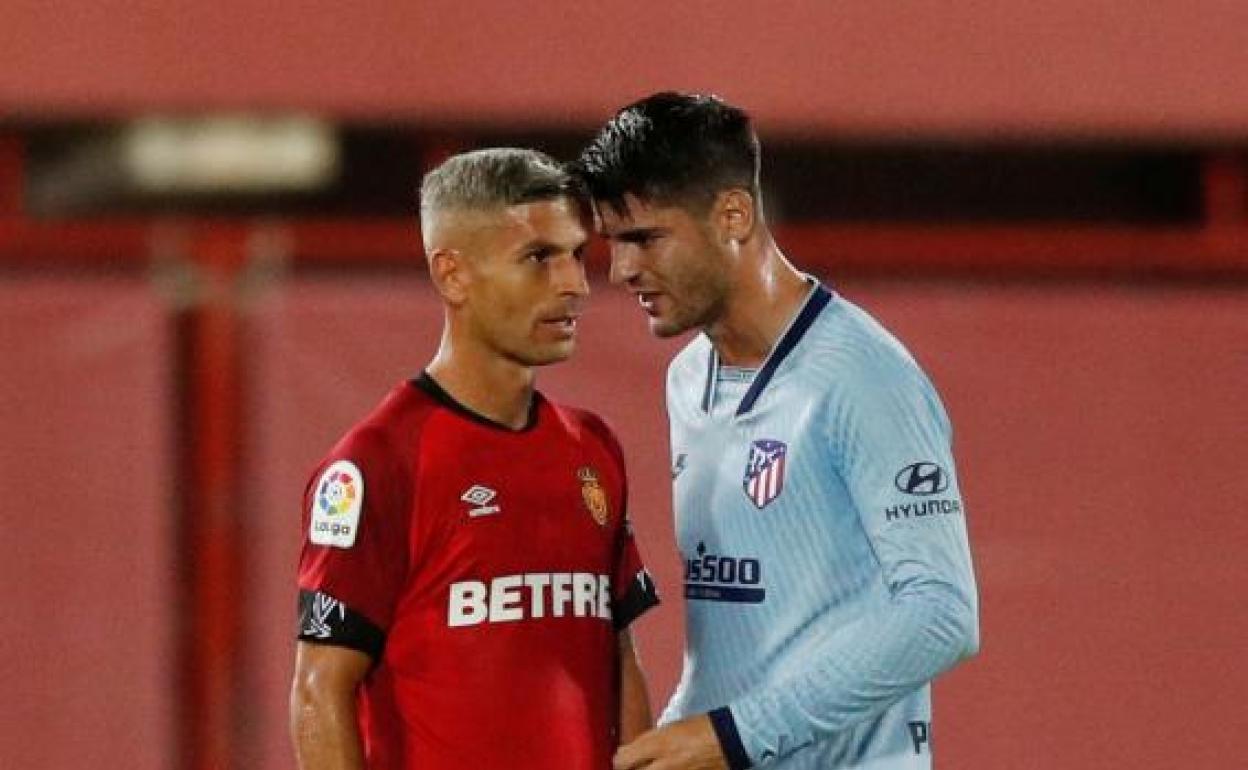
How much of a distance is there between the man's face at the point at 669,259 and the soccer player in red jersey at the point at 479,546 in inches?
2.5

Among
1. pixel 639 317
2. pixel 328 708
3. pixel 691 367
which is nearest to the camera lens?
pixel 328 708

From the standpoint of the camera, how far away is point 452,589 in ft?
10.2

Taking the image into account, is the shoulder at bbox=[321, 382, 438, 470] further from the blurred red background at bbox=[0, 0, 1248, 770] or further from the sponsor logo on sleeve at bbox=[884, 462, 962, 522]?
the blurred red background at bbox=[0, 0, 1248, 770]

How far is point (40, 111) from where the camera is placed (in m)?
5.71

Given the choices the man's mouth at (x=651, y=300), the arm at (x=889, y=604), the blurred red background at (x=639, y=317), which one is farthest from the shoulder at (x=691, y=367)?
the blurred red background at (x=639, y=317)

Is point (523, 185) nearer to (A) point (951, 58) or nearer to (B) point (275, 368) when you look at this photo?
(B) point (275, 368)

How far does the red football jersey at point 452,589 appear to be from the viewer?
A: 3.08 meters

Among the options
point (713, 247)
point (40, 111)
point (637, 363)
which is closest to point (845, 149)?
point (637, 363)

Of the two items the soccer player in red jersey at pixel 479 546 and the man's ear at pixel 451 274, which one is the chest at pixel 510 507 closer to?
the soccer player in red jersey at pixel 479 546

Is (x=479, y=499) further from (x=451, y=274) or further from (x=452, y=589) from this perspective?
(x=451, y=274)

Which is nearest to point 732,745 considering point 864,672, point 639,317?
point 864,672

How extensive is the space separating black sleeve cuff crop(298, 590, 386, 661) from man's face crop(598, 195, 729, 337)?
58 cm

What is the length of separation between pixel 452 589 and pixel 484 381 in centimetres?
29

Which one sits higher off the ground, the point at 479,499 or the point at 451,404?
Answer: the point at 451,404
